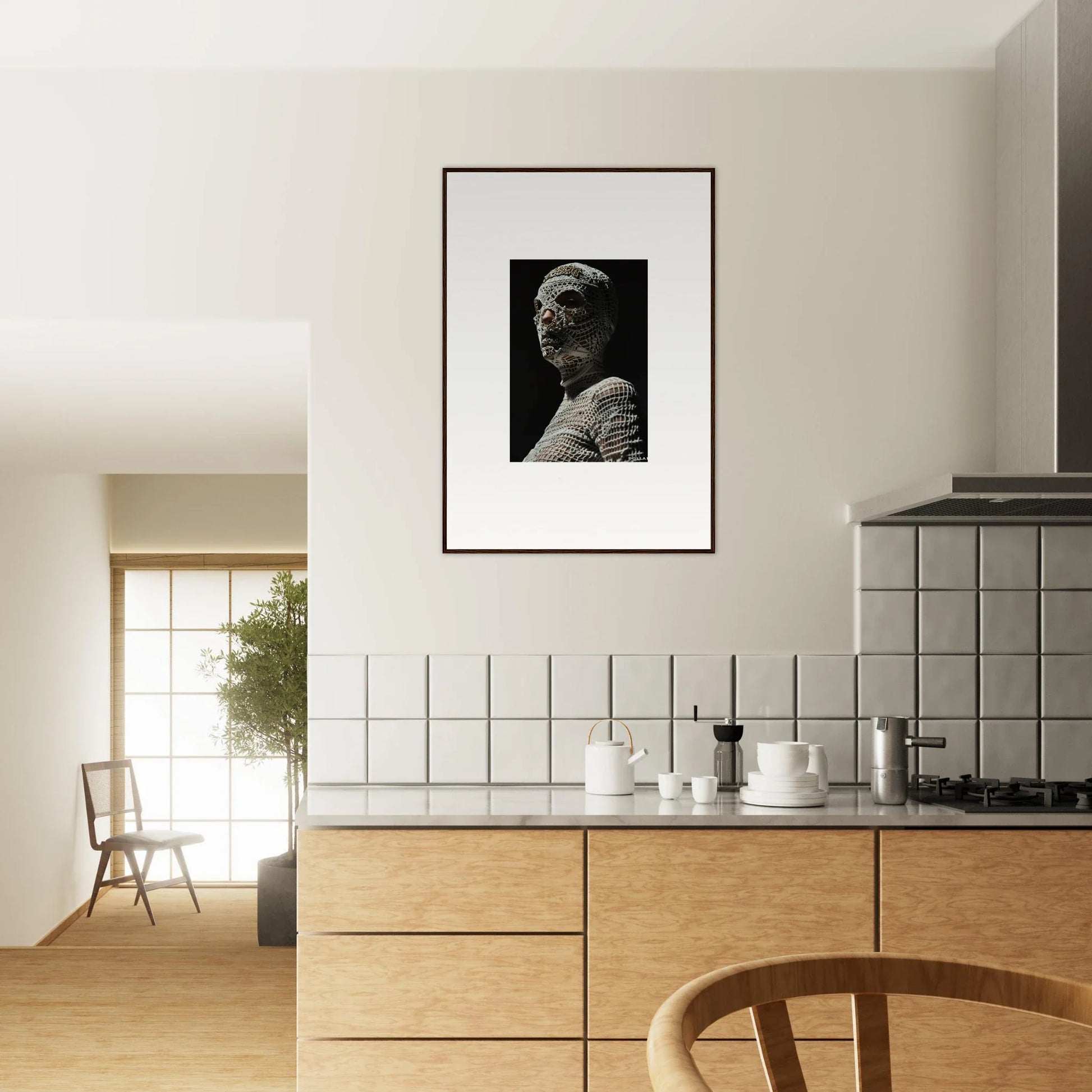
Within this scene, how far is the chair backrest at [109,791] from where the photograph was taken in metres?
6.52

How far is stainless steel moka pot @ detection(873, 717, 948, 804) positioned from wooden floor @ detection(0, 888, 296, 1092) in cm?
164

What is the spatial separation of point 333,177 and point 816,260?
4.13 feet

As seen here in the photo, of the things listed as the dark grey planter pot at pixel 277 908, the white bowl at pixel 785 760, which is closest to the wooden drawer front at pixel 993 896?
the white bowl at pixel 785 760

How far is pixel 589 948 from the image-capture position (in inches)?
84.3

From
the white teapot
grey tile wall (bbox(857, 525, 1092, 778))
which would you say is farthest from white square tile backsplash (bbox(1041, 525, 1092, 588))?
the white teapot

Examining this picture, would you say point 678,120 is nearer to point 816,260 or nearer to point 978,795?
point 816,260

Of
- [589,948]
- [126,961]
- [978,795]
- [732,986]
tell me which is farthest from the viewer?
[126,961]

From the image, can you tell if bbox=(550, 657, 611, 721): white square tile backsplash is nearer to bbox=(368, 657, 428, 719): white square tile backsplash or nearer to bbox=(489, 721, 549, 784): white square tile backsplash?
bbox=(489, 721, 549, 784): white square tile backsplash

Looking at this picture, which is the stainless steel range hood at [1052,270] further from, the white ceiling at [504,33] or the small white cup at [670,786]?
the small white cup at [670,786]

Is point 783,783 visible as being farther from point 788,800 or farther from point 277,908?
point 277,908

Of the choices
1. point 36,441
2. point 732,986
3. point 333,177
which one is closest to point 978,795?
point 732,986

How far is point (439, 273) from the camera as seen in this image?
8.79ft

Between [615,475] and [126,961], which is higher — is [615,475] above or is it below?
above

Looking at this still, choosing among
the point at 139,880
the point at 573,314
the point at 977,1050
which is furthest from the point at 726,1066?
the point at 139,880
